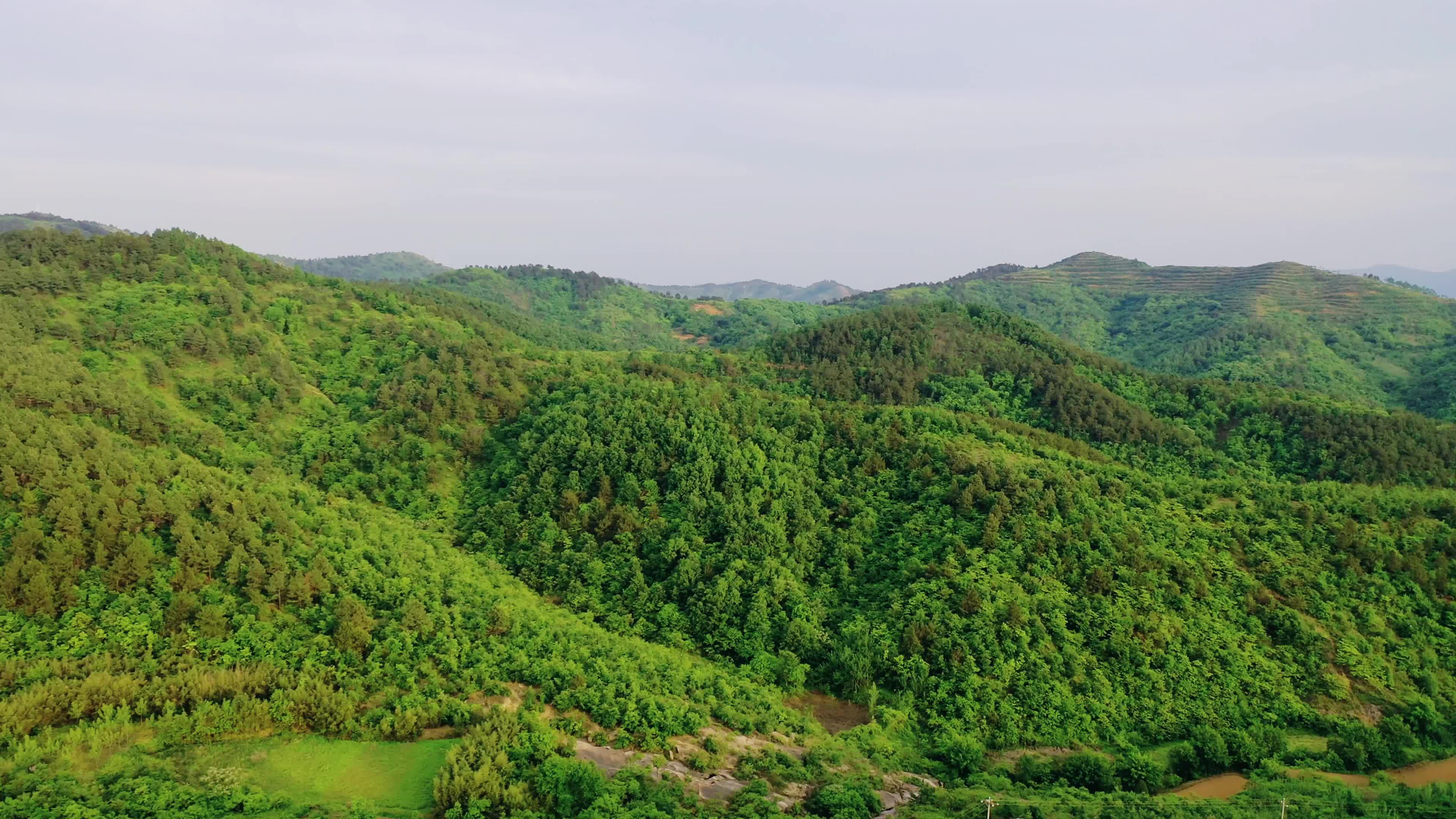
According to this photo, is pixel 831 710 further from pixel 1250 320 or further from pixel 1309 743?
pixel 1250 320

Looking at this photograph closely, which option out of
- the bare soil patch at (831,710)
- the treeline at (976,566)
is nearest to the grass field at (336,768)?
the treeline at (976,566)

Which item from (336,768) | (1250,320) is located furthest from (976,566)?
(1250,320)

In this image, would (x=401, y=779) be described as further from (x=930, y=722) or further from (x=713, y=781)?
(x=930, y=722)

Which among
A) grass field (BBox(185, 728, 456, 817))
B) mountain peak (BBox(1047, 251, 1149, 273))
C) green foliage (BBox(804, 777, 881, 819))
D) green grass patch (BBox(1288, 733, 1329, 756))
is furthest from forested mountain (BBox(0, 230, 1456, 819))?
mountain peak (BBox(1047, 251, 1149, 273))

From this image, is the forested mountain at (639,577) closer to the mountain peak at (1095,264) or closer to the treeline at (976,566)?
the treeline at (976,566)

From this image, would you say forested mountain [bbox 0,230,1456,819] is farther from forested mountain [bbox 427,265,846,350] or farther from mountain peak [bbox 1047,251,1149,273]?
mountain peak [bbox 1047,251,1149,273]

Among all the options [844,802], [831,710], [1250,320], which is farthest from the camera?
[1250,320]
